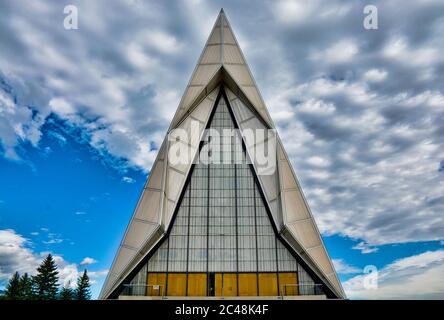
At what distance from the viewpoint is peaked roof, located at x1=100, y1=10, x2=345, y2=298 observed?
23.0 meters

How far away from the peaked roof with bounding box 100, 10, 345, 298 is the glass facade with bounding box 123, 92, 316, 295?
1008mm

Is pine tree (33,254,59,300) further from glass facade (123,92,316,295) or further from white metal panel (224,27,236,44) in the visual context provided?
white metal panel (224,27,236,44)

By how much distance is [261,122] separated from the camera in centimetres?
2717

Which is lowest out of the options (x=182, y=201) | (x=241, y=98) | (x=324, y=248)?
(x=324, y=248)

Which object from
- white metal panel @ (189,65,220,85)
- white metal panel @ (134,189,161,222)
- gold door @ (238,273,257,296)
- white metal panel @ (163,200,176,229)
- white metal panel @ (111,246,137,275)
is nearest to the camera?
white metal panel @ (111,246,137,275)

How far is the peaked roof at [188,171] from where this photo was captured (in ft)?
75.4

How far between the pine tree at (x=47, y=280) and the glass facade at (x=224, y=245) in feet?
130

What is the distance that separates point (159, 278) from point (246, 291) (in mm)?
6688

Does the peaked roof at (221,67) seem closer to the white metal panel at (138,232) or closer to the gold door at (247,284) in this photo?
the white metal panel at (138,232)

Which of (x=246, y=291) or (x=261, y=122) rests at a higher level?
(x=261, y=122)

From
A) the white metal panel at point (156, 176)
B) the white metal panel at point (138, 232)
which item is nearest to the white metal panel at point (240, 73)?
the white metal panel at point (156, 176)

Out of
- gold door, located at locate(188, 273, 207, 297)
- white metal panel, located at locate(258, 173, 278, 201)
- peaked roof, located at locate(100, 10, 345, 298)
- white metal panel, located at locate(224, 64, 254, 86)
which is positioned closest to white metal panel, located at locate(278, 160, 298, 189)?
peaked roof, located at locate(100, 10, 345, 298)
